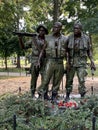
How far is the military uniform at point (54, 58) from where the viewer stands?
27.9 feet

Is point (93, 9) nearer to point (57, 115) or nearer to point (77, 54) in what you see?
point (77, 54)

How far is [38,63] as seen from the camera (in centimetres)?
859

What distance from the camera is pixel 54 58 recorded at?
8.57 m

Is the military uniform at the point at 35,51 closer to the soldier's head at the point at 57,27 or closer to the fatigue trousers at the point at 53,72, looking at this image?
the fatigue trousers at the point at 53,72

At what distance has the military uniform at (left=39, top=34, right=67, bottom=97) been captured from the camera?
8.51 meters

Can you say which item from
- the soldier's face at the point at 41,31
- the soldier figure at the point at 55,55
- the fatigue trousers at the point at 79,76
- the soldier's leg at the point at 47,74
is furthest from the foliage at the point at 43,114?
the soldier's face at the point at 41,31

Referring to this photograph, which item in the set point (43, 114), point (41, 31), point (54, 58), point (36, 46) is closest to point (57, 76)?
point (54, 58)

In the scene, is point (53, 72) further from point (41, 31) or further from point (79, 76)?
point (41, 31)

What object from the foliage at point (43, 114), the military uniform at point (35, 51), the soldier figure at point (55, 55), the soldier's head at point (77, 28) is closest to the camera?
the foliage at point (43, 114)

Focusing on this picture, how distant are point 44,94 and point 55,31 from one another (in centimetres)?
152

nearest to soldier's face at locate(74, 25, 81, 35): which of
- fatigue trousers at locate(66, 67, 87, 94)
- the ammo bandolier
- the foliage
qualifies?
the ammo bandolier

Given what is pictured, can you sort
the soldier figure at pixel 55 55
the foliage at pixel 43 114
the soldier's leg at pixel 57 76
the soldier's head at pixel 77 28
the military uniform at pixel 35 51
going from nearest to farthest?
the foliage at pixel 43 114
the soldier's head at pixel 77 28
the soldier figure at pixel 55 55
the soldier's leg at pixel 57 76
the military uniform at pixel 35 51

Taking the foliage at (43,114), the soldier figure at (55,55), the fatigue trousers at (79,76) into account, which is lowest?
the foliage at (43,114)

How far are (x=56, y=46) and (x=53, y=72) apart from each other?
0.64 m
